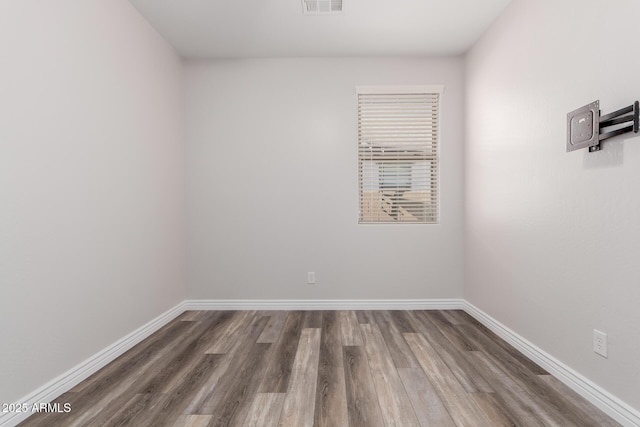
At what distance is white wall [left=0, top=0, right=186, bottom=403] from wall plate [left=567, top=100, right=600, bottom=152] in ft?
10.5

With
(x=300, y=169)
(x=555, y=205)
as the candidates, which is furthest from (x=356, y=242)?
(x=555, y=205)

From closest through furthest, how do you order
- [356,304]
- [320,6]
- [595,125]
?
[595,125], [320,6], [356,304]

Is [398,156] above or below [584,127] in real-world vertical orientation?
above

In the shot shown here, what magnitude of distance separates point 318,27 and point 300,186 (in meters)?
1.59

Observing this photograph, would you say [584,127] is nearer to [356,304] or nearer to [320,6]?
[320,6]

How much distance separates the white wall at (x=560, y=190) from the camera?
1650mm

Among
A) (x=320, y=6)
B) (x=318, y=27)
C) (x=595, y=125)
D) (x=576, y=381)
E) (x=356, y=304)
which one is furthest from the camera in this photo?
(x=356, y=304)

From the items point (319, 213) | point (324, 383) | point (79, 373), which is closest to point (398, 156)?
point (319, 213)

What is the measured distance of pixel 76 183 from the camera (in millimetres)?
2082

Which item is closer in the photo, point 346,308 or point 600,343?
point 600,343

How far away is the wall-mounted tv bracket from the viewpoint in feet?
5.15

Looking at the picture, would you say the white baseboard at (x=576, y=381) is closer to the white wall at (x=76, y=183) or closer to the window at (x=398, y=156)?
the window at (x=398, y=156)

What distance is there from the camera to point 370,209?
3613mm

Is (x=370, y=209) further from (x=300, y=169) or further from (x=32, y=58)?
(x=32, y=58)
